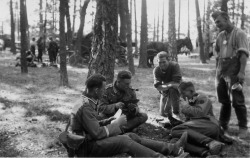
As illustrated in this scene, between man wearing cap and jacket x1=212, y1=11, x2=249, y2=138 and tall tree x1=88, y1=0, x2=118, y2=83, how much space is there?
6.57ft

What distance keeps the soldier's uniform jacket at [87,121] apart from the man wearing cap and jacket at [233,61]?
7.96 ft

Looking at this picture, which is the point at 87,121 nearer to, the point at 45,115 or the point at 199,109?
the point at 199,109

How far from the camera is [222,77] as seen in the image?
522cm

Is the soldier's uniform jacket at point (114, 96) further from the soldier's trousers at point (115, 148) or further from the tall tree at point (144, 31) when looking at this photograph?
the tall tree at point (144, 31)

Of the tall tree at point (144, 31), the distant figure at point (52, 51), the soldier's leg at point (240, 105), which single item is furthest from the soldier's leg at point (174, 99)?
the distant figure at point (52, 51)

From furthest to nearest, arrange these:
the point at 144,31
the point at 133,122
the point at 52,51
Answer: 1. the point at 52,51
2. the point at 144,31
3. the point at 133,122

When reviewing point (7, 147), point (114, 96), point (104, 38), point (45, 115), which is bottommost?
point (7, 147)

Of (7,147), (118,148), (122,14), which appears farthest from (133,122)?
(122,14)

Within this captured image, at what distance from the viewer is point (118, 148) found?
3760 mm

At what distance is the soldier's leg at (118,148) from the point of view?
3.67m

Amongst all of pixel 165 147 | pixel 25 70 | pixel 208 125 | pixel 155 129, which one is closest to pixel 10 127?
pixel 155 129

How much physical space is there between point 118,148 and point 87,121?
54 centimetres

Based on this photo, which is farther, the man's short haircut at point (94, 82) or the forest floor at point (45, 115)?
the forest floor at point (45, 115)

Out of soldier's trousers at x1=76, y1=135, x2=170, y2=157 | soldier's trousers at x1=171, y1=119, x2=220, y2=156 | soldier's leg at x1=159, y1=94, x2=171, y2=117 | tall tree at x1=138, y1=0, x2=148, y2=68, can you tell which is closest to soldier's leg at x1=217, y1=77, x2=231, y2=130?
soldier's trousers at x1=171, y1=119, x2=220, y2=156
